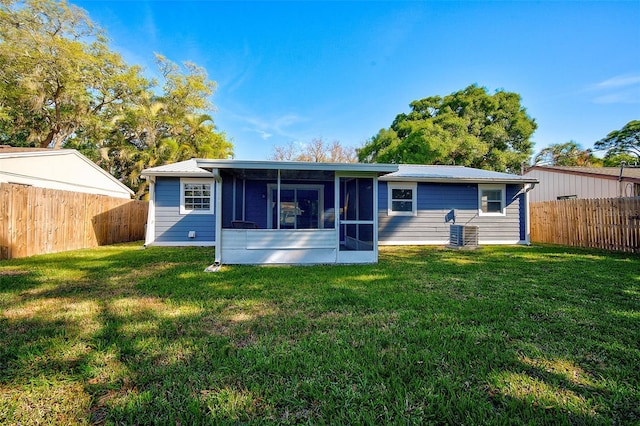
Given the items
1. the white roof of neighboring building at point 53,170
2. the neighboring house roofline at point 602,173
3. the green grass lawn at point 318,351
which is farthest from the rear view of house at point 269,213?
the neighboring house roofline at point 602,173

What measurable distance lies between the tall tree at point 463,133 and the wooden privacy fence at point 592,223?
31.3ft

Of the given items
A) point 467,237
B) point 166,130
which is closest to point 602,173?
point 467,237

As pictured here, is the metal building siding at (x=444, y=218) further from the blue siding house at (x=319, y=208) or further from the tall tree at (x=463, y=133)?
the tall tree at (x=463, y=133)

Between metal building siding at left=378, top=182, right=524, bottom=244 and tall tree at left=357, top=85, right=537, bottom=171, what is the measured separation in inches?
380

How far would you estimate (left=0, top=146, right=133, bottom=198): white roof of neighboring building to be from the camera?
30.0ft

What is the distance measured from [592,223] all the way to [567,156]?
23.3m

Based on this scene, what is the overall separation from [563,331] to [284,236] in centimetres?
467

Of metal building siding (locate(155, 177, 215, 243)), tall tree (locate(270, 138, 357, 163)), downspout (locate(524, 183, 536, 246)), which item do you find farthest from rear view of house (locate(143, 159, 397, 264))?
tall tree (locate(270, 138, 357, 163))

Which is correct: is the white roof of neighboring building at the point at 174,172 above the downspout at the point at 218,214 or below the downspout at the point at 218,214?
above

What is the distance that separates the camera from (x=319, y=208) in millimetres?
8859

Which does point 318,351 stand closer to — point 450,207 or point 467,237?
point 467,237

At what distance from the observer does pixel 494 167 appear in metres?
20.6

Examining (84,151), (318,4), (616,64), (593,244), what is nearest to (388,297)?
(593,244)

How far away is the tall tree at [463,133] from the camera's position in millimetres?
19516
